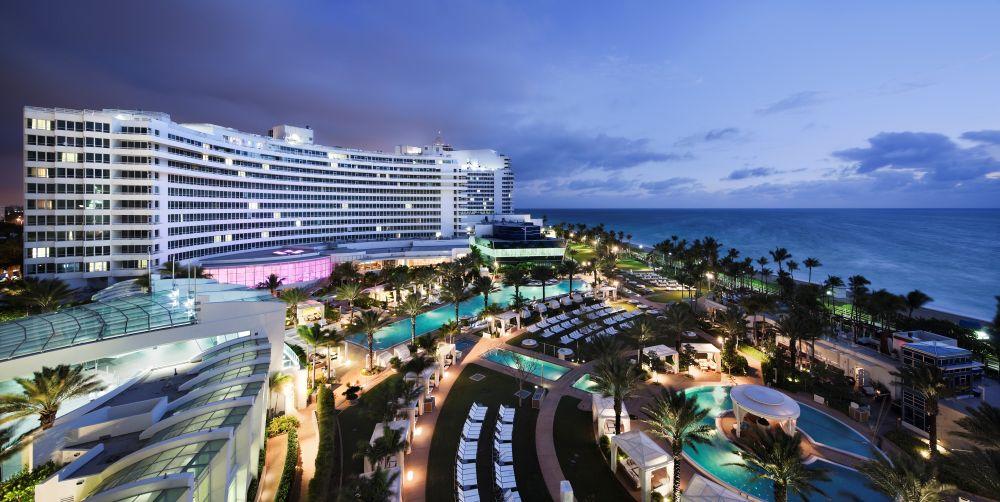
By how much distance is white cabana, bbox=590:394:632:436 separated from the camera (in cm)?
2306

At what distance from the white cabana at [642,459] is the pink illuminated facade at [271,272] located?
5564cm

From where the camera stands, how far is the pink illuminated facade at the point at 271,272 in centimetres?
5895

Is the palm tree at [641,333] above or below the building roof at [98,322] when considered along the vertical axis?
below

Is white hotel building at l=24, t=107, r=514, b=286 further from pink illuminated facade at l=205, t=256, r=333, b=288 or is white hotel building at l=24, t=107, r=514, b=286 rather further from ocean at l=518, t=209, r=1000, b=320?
ocean at l=518, t=209, r=1000, b=320

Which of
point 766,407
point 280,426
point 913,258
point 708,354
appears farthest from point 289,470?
point 913,258

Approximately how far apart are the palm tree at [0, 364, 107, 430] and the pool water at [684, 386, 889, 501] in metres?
30.8

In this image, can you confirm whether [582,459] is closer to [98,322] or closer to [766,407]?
[766,407]

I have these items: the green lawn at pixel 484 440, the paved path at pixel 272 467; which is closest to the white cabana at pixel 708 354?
the green lawn at pixel 484 440

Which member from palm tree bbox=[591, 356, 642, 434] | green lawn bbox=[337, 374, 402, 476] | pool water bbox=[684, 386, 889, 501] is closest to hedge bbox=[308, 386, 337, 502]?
green lawn bbox=[337, 374, 402, 476]

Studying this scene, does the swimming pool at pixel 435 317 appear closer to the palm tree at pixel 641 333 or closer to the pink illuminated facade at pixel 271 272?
the palm tree at pixel 641 333

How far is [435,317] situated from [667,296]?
1474 inches

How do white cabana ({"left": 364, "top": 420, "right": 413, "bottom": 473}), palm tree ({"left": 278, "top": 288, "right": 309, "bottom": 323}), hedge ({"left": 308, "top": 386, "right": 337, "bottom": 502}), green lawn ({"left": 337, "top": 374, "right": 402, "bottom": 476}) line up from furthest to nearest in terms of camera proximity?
1. palm tree ({"left": 278, "top": 288, "right": 309, "bottom": 323})
2. green lawn ({"left": 337, "top": 374, "right": 402, "bottom": 476})
3. white cabana ({"left": 364, "top": 420, "right": 413, "bottom": 473})
4. hedge ({"left": 308, "top": 386, "right": 337, "bottom": 502})

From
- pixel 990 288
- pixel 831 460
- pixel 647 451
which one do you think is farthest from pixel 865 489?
pixel 990 288

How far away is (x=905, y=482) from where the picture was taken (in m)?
14.2
